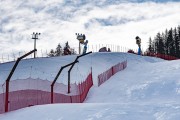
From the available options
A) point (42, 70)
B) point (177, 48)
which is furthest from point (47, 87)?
point (177, 48)

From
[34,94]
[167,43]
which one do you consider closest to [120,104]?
[34,94]

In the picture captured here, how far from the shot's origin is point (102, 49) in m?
54.2

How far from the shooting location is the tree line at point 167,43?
4127 inches

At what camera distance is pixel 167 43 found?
110 meters

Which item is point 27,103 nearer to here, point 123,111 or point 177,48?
point 123,111

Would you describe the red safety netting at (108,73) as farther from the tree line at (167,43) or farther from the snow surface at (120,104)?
the tree line at (167,43)

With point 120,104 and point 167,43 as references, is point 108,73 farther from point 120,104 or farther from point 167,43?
point 167,43

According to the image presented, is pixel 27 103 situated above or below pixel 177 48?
below

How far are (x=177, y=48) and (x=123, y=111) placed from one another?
97.5 m

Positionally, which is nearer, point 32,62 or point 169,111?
point 169,111

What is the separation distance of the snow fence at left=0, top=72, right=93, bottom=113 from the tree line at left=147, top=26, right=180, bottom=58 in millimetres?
87740

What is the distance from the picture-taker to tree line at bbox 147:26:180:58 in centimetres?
10484

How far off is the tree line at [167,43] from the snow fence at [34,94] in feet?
288

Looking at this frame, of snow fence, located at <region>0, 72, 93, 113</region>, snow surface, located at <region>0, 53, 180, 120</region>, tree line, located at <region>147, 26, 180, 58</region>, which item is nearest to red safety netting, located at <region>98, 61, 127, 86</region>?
snow surface, located at <region>0, 53, 180, 120</region>
